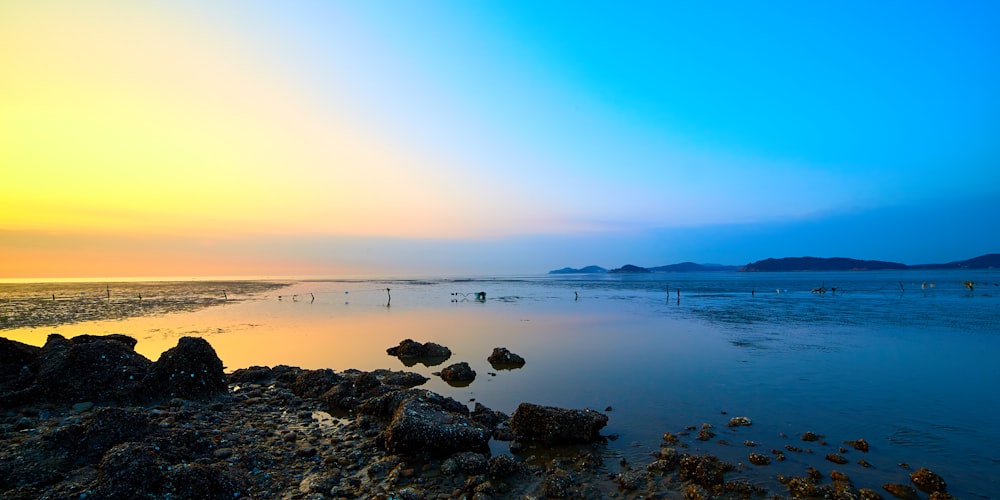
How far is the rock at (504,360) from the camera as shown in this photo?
1847cm

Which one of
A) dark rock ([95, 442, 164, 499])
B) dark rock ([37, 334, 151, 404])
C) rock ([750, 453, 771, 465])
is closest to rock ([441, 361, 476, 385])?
dark rock ([37, 334, 151, 404])

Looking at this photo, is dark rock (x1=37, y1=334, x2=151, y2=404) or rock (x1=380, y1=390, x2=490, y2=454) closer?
rock (x1=380, y1=390, x2=490, y2=454)

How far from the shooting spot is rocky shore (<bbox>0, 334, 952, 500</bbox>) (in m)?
6.96

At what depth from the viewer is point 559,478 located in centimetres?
762

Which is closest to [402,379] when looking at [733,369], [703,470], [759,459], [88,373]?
[88,373]

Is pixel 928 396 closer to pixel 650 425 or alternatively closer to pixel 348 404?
pixel 650 425

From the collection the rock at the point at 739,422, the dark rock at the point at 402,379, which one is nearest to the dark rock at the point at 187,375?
the dark rock at the point at 402,379

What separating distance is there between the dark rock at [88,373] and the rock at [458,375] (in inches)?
375

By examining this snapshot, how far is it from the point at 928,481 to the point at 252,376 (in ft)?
62.0

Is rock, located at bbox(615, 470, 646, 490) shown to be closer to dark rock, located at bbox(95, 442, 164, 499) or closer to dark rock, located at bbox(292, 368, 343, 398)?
dark rock, located at bbox(95, 442, 164, 499)

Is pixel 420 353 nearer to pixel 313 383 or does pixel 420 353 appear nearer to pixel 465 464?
pixel 313 383

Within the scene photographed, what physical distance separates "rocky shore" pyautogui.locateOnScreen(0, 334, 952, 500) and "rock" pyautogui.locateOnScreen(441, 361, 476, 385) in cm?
361

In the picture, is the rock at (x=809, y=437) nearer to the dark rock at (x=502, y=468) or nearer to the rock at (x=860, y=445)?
the rock at (x=860, y=445)

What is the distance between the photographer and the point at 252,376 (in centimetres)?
1573
